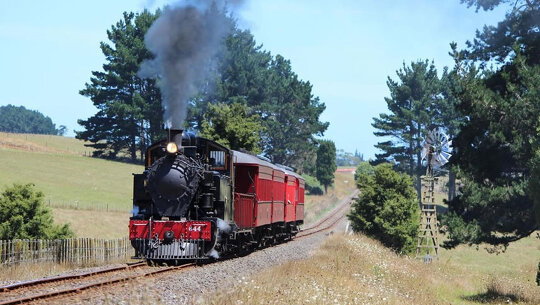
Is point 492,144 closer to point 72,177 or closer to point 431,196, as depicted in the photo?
point 431,196

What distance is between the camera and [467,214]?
1641 inches

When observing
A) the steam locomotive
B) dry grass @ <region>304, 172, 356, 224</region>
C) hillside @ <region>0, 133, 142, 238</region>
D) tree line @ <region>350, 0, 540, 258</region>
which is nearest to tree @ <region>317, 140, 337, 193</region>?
dry grass @ <region>304, 172, 356, 224</region>

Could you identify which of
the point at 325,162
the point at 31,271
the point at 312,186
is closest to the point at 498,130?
the point at 31,271

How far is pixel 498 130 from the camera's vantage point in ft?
113

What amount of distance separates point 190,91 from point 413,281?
Result: 34.4 ft

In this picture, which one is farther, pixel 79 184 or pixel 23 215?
pixel 79 184

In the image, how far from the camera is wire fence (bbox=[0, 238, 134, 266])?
23703mm

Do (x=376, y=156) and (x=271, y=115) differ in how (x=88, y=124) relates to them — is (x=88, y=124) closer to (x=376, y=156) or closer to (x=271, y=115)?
(x=271, y=115)

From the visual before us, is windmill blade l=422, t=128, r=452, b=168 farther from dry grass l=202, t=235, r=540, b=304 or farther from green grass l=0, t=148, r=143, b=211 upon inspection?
green grass l=0, t=148, r=143, b=211

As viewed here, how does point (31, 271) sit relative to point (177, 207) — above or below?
below

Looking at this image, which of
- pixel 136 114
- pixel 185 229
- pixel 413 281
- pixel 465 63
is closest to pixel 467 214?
pixel 465 63

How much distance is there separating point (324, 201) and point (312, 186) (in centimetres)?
1701

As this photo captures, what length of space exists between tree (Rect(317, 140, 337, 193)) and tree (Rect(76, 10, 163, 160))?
37835 mm

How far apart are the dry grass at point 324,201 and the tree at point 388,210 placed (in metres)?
25.3
